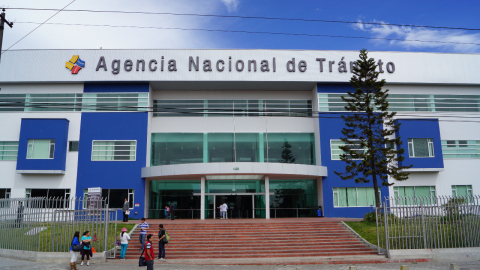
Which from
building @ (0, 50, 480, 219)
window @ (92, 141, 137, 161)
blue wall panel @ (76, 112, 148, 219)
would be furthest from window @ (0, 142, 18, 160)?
window @ (92, 141, 137, 161)

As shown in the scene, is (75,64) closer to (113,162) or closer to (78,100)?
(78,100)

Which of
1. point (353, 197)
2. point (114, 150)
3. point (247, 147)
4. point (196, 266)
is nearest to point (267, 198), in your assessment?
point (247, 147)

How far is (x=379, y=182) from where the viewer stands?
29.5m

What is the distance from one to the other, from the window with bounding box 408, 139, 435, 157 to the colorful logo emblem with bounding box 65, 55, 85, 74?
2610cm

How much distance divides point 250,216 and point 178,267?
47.6ft

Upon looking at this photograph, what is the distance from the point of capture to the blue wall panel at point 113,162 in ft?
94.1

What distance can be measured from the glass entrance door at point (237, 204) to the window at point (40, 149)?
12.8m

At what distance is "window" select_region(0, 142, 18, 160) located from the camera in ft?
94.9

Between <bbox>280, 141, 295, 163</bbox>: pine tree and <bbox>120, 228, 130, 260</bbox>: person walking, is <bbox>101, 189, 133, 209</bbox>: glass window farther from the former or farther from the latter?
<bbox>120, 228, 130, 260</bbox>: person walking

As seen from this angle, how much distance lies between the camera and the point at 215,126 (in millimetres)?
31203

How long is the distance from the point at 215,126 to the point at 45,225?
56.2ft

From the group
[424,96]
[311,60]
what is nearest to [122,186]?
[311,60]

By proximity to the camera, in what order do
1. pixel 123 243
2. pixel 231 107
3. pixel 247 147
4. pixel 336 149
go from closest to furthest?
1. pixel 123 243
2. pixel 336 149
3. pixel 247 147
4. pixel 231 107

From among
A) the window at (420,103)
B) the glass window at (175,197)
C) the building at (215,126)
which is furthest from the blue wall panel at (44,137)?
the window at (420,103)
